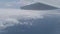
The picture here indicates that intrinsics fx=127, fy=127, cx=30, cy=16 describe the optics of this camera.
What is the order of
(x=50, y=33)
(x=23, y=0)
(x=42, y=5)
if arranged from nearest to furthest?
1. (x=50, y=33)
2. (x=42, y=5)
3. (x=23, y=0)

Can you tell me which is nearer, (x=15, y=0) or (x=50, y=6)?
(x=50, y=6)

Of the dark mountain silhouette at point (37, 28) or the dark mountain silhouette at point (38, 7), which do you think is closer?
the dark mountain silhouette at point (37, 28)

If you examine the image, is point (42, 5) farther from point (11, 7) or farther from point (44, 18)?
point (11, 7)

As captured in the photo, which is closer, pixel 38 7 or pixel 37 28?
→ pixel 37 28

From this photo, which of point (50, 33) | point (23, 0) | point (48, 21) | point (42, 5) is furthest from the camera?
point (23, 0)

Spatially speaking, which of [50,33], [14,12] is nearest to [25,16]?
[14,12]

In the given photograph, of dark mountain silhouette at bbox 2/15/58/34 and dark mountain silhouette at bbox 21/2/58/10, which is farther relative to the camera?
dark mountain silhouette at bbox 21/2/58/10

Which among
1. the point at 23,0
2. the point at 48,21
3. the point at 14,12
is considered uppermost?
the point at 23,0

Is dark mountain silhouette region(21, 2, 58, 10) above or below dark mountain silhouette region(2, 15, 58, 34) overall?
above

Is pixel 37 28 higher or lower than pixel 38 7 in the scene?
lower

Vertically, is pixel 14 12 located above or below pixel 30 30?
above

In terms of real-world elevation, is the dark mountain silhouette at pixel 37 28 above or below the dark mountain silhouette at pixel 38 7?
below
